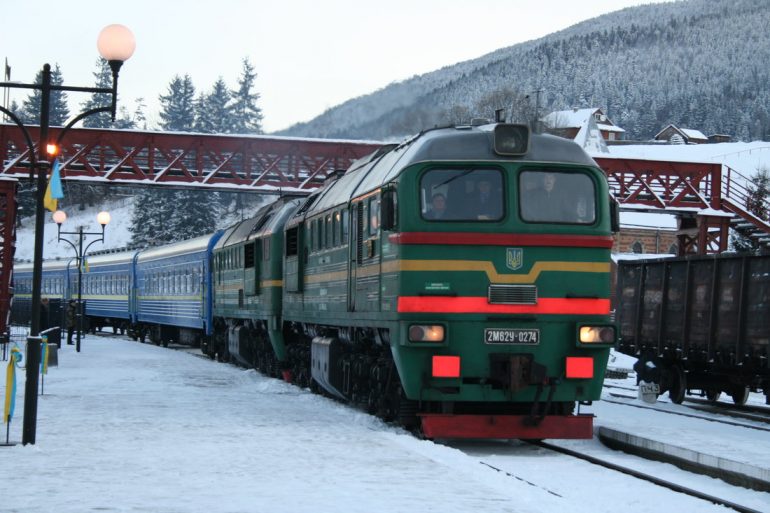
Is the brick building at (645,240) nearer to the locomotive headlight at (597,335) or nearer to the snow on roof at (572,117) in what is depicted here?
the snow on roof at (572,117)

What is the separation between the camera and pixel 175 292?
40.9 metres

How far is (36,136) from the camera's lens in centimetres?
4750

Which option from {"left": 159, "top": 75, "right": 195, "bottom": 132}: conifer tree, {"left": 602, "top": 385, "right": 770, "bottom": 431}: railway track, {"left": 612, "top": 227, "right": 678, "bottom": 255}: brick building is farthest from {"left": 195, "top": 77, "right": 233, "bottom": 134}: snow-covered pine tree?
{"left": 602, "top": 385, "right": 770, "bottom": 431}: railway track

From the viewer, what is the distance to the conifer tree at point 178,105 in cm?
15138

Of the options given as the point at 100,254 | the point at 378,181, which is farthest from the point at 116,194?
the point at 378,181

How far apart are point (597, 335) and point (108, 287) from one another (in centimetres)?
4656

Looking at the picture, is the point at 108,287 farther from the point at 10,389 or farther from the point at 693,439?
the point at 693,439

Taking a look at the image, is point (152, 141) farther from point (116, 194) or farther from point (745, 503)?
point (116, 194)

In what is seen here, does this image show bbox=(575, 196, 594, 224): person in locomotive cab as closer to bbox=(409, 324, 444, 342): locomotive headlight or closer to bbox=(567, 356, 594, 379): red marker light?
bbox=(567, 356, 594, 379): red marker light

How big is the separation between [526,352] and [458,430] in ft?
3.97

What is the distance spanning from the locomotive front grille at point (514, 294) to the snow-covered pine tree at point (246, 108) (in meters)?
145

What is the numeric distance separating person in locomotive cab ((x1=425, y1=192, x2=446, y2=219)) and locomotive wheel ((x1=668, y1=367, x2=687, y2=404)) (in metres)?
10.5

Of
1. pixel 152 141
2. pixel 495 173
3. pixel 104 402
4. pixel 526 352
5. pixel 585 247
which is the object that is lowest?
pixel 104 402

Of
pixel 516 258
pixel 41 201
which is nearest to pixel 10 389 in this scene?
pixel 41 201
